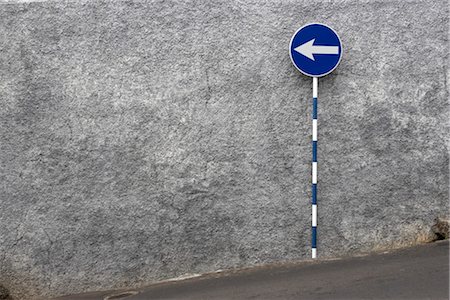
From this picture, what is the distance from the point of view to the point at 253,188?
5.46m

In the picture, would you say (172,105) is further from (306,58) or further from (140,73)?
(306,58)

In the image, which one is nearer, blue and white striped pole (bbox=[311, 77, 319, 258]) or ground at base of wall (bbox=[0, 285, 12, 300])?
ground at base of wall (bbox=[0, 285, 12, 300])

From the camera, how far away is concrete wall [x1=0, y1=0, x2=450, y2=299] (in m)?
5.31

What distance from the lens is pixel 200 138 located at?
17.8 ft

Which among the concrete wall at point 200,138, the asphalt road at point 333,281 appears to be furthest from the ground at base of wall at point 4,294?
the asphalt road at point 333,281

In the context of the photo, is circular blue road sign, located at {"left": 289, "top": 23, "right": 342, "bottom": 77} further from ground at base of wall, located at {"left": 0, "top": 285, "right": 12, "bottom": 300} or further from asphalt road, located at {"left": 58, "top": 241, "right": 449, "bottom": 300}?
ground at base of wall, located at {"left": 0, "top": 285, "right": 12, "bottom": 300}

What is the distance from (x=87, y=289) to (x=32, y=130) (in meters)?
1.58

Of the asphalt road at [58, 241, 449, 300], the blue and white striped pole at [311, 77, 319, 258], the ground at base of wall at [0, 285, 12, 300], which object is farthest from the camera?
the blue and white striped pole at [311, 77, 319, 258]

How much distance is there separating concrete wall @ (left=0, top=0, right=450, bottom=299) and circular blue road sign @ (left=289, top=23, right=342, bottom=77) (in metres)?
0.14

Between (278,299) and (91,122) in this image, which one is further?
(91,122)

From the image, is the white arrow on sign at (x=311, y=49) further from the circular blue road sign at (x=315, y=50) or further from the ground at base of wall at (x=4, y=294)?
the ground at base of wall at (x=4, y=294)

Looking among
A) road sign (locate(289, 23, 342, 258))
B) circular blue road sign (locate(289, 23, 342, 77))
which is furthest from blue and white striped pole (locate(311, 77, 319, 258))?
circular blue road sign (locate(289, 23, 342, 77))

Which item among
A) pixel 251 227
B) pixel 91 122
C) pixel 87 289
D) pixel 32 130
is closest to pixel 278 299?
pixel 251 227

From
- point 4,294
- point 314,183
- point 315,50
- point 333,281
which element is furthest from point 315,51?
point 4,294
